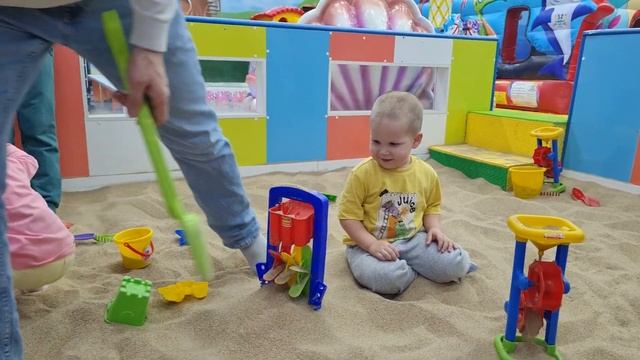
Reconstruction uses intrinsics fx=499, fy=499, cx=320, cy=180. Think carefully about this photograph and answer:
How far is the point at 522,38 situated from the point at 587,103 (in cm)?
A: 310

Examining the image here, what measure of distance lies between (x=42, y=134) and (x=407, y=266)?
4.62 feet

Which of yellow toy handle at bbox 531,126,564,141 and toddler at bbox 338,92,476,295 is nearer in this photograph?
toddler at bbox 338,92,476,295

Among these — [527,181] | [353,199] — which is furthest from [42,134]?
[527,181]

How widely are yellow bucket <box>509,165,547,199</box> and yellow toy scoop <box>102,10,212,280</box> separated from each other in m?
1.85

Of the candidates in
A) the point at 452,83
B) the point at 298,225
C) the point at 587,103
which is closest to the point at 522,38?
the point at 452,83

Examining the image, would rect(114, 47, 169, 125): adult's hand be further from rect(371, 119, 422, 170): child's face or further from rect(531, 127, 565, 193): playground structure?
rect(531, 127, 565, 193): playground structure

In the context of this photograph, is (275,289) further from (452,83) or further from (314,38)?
(452,83)

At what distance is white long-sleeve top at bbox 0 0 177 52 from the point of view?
662 mm

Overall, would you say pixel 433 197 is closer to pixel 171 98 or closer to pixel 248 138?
pixel 171 98

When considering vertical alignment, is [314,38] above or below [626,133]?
above

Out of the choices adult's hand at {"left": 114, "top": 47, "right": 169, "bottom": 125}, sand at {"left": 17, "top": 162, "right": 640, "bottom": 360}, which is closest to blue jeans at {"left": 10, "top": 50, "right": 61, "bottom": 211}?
sand at {"left": 17, "top": 162, "right": 640, "bottom": 360}

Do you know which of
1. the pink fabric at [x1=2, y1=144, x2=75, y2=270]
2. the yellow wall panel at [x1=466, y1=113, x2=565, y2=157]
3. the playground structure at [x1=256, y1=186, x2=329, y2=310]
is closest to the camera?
the pink fabric at [x1=2, y1=144, x2=75, y2=270]

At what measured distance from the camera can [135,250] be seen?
1398mm

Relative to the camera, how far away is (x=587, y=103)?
8.63ft
